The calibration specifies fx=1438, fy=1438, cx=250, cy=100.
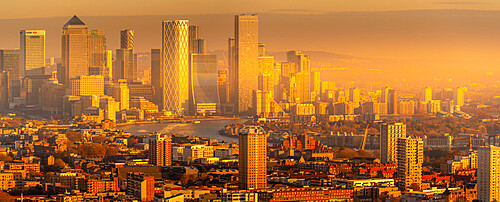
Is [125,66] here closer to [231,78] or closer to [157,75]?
[157,75]

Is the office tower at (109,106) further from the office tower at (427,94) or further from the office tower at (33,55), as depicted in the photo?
the office tower at (427,94)

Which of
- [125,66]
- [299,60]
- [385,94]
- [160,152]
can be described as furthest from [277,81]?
[160,152]

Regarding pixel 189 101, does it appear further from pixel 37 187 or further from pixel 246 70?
pixel 37 187

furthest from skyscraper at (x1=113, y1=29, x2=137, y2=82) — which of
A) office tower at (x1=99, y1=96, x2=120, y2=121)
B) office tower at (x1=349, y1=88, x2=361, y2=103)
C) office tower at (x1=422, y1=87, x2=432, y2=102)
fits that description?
office tower at (x1=422, y1=87, x2=432, y2=102)

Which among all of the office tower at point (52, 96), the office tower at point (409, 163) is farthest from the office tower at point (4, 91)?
the office tower at point (409, 163)

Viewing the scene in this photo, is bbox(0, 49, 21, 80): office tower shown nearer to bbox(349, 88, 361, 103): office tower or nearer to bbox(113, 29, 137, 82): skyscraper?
bbox(113, 29, 137, 82): skyscraper

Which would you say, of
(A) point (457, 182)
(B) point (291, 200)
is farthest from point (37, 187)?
(A) point (457, 182)
